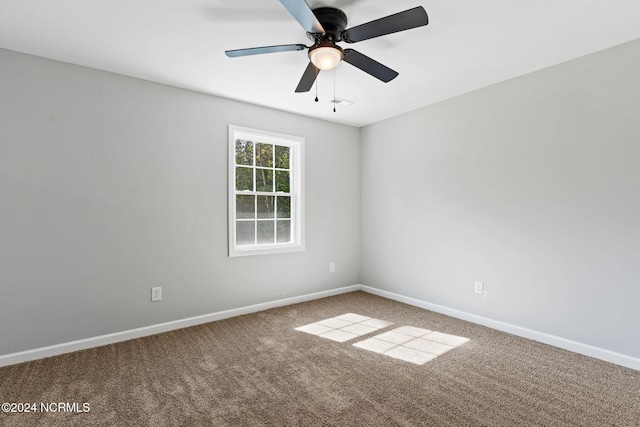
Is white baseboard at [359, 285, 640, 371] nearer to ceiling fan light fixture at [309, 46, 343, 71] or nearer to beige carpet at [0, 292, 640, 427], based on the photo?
beige carpet at [0, 292, 640, 427]

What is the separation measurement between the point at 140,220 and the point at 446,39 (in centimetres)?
313

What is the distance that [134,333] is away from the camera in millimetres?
3049

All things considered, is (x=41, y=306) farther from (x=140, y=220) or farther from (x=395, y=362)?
(x=395, y=362)

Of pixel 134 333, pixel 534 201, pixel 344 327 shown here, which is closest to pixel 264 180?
pixel 344 327

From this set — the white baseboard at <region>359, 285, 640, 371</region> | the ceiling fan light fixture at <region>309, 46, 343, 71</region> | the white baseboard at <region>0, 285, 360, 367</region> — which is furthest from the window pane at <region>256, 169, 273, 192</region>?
the white baseboard at <region>359, 285, 640, 371</region>

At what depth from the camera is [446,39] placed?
2439 mm

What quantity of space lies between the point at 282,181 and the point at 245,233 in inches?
33.3

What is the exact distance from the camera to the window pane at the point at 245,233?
3.82 meters

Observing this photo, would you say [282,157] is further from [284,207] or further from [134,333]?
[134,333]

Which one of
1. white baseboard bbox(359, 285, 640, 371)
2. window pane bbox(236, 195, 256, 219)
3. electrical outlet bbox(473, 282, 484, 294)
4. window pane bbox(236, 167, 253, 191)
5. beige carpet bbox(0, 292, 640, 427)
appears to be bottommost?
beige carpet bbox(0, 292, 640, 427)

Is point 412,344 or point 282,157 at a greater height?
point 282,157

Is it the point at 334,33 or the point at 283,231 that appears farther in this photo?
the point at 283,231

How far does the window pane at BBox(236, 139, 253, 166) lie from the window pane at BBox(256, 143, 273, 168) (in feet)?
0.31

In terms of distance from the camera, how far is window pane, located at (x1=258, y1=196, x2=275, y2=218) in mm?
4004
